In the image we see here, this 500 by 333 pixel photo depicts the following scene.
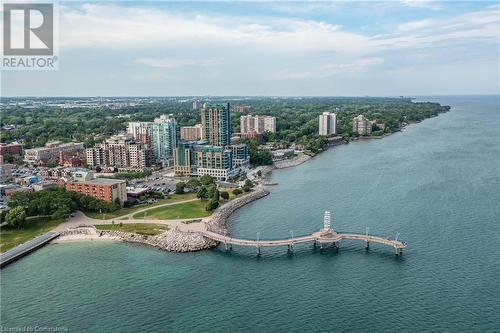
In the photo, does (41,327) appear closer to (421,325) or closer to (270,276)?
(270,276)

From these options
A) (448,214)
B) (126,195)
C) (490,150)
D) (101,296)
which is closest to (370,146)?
(490,150)

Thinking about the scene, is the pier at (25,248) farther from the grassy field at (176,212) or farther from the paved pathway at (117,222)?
the grassy field at (176,212)

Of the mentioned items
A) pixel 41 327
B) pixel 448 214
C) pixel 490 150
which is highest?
pixel 490 150

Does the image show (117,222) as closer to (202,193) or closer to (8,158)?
(202,193)

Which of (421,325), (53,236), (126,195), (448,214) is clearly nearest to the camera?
(421,325)

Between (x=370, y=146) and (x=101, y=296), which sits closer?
(x=101, y=296)

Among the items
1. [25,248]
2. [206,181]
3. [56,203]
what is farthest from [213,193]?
[25,248]

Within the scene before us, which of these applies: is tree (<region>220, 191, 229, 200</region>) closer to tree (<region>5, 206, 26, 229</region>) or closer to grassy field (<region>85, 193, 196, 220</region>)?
grassy field (<region>85, 193, 196, 220</region>)
